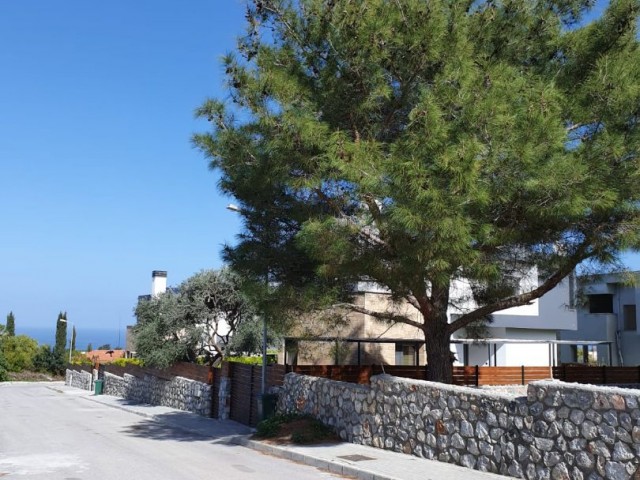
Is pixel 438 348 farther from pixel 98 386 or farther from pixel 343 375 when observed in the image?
pixel 98 386

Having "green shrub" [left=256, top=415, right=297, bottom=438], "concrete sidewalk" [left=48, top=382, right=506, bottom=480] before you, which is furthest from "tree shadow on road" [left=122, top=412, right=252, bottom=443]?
"green shrub" [left=256, top=415, right=297, bottom=438]

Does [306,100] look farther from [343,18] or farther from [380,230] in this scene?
[380,230]

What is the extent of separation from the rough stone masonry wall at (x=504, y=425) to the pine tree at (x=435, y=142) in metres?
1.75

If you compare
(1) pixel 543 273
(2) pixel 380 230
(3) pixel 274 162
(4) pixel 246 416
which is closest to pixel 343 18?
(3) pixel 274 162

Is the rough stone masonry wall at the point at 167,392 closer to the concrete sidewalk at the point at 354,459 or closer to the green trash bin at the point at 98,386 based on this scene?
the green trash bin at the point at 98,386

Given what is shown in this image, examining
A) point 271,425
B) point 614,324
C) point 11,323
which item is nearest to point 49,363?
point 11,323

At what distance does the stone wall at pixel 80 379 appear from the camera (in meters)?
42.3

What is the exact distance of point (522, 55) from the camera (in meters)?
13.6

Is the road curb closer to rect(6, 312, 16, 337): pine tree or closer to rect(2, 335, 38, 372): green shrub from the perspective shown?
rect(2, 335, 38, 372): green shrub

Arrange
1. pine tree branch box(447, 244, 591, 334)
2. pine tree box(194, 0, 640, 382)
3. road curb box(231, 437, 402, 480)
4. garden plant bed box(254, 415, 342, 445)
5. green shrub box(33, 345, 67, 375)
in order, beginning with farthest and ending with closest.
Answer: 1. green shrub box(33, 345, 67, 375)
2. garden plant bed box(254, 415, 342, 445)
3. pine tree branch box(447, 244, 591, 334)
4. road curb box(231, 437, 402, 480)
5. pine tree box(194, 0, 640, 382)

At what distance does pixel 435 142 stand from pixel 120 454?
943 cm

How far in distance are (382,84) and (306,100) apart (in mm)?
1563

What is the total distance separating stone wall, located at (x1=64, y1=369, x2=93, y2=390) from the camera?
42.3m

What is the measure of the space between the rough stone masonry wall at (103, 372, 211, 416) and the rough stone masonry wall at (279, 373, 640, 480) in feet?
30.5
